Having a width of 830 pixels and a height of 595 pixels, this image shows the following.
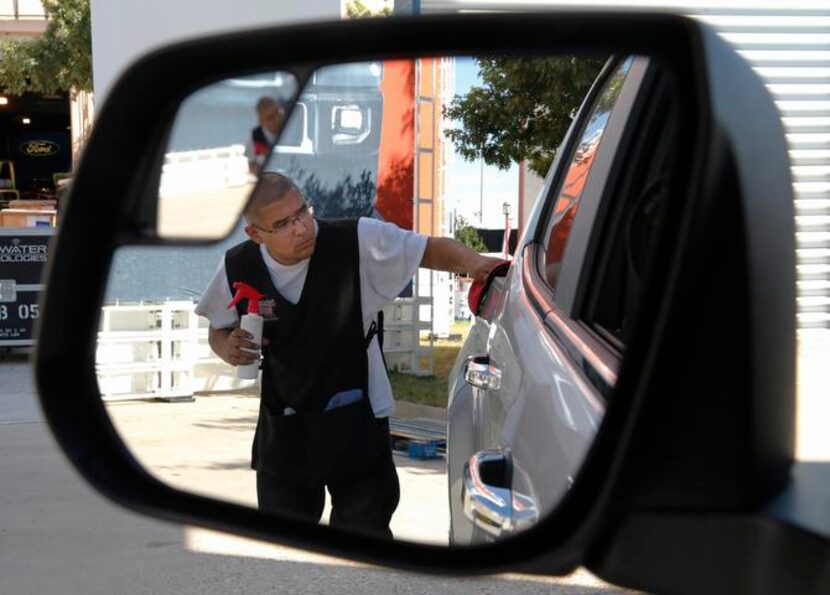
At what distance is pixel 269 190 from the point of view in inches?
66.0

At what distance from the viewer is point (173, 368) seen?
9742 millimetres

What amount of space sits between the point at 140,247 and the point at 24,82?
18973 mm

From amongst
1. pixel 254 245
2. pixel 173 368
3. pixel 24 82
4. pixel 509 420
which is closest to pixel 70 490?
pixel 173 368

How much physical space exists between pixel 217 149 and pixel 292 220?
0.88m

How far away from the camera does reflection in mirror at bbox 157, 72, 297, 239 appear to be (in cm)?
124

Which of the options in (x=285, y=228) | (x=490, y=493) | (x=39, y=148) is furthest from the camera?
(x=39, y=148)

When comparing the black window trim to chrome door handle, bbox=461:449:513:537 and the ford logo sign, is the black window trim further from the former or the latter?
the ford logo sign

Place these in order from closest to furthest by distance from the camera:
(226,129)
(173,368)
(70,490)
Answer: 1. (226,129)
2. (70,490)
3. (173,368)

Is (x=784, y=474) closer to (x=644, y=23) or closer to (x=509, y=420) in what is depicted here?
(x=644, y=23)

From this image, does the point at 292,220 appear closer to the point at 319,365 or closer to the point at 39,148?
the point at 319,365

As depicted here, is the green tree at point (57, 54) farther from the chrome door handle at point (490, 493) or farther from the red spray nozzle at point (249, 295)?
the chrome door handle at point (490, 493)

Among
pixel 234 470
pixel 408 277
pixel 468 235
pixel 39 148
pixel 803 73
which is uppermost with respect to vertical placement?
pixel 39 148

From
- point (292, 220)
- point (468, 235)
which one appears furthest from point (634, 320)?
point (468, 235)

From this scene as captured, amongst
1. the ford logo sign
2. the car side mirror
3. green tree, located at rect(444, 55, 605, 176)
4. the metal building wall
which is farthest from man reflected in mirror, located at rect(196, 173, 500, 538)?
the ford logo sign
